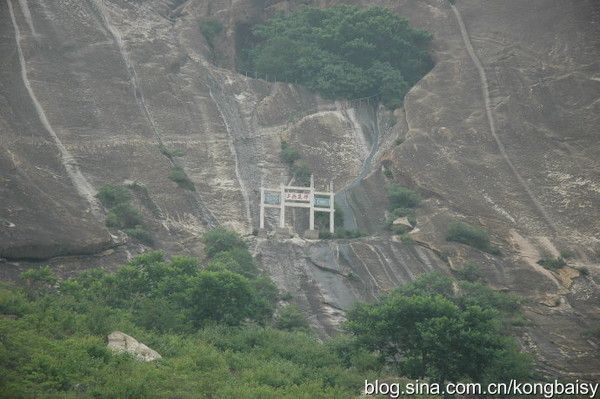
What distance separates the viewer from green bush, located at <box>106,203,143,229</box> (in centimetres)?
4029

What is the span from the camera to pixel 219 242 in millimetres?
40750

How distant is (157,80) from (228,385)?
27.9m

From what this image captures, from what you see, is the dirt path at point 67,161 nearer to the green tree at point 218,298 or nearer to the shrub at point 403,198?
the green tree at point 218,298

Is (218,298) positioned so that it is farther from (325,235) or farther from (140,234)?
(325,235)

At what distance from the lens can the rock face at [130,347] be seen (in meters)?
28.5

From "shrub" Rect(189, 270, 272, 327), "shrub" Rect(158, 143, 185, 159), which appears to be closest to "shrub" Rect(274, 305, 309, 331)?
"shrub" Rect(189, 270, 272, 327)

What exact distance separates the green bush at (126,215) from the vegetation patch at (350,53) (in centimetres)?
1744

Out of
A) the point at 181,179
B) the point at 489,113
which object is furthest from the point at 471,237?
the point at 181,179

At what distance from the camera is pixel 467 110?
51.1 m

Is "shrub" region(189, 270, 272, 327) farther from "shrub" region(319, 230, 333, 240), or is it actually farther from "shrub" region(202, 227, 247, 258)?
"shrub" region(319, 230, 333, 240)

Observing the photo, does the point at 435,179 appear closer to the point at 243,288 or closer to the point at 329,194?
the point at 329,194

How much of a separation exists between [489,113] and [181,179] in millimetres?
15970

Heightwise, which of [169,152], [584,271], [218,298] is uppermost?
[169,152]

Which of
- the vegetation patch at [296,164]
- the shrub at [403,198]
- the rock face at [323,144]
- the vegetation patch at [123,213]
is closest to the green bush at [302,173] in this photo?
the vegetation patch at [296,164]
